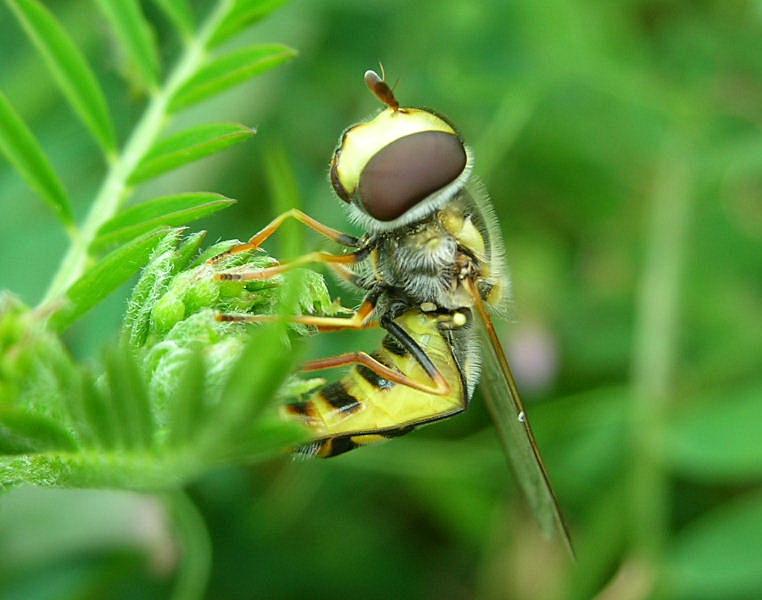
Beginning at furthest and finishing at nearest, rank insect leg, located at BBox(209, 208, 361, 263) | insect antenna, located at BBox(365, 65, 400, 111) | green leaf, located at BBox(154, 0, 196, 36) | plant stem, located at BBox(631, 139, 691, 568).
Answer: plant stem, located at BBox(631, 139, 691, 568)
green leaf, located at BBox(154, 0, 196, 36)
insect antenna, located at BBox(365, 65, 400, 111)
insect leg, located at BBox(209, 208, 361, 263)

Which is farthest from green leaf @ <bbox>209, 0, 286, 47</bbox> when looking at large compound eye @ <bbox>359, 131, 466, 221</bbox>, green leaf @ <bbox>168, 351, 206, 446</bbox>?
green leaf @ <bbox>168, 351, 206, 446</bbox>

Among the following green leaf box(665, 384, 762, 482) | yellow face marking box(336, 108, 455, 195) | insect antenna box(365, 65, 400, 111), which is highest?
insect antenna box(365, 65, 400, 111)

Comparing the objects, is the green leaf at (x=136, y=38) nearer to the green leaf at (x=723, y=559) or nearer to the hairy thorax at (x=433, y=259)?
the hairy thorax at (x=433, y=259)

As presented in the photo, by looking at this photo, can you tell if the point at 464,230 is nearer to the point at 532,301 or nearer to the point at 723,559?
the point at 723,559

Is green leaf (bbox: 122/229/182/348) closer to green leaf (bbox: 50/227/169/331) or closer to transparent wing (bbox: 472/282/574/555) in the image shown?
green leaf (bbox: 50/227/169/331)

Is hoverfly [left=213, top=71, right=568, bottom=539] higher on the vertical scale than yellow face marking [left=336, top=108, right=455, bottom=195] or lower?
lower

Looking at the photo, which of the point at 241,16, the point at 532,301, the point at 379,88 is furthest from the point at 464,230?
the point at 532,301

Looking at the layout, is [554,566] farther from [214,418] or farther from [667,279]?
[214,418]

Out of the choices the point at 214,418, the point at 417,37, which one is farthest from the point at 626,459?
the point at 214,418
